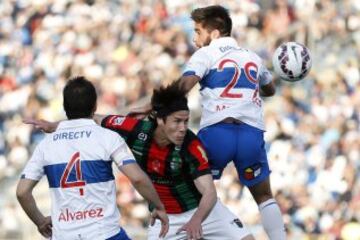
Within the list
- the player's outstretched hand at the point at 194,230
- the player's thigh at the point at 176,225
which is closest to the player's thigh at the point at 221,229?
the player's thigh at the point at 176,225

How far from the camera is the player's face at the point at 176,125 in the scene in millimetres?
7281

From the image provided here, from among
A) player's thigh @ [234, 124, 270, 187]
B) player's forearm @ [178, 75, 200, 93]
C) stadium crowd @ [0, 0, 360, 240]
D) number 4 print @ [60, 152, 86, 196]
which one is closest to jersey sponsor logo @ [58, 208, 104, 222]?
number 4 print @ [60, 152, 86, 196]

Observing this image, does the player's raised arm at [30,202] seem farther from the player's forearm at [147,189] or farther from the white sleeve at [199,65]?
the white sleeve at [199,65]

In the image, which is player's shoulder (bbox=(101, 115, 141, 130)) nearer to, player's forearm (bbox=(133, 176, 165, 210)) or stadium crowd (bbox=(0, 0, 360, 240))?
player's forearm (bbox=(133, 176, 165, 210))

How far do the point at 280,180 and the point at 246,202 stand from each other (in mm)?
524

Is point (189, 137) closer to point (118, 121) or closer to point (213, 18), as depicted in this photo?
point (118, 121)

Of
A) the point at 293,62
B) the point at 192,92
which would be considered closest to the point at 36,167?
the point at 293,62

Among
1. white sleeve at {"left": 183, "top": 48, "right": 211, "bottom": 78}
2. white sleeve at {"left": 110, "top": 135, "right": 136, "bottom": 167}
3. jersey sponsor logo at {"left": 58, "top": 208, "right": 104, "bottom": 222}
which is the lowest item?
jersey sponsor logo at {"left": 58, "top": 208, "right": 104, "bottom": 222}

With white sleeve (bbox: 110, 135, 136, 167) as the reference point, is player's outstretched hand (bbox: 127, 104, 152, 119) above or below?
above

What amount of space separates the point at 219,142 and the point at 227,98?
0.35 m

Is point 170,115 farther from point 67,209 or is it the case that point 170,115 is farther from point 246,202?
point 246,202

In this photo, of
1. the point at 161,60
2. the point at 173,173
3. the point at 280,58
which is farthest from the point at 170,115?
the point at 161,60

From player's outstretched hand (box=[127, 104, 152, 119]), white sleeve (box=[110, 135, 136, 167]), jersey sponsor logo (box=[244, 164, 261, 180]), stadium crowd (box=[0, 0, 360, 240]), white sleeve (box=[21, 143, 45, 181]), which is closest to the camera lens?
white sleeve (box=[110, 135, 136, 167])

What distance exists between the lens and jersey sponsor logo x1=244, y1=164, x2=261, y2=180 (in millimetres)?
8414
